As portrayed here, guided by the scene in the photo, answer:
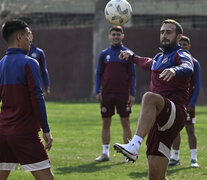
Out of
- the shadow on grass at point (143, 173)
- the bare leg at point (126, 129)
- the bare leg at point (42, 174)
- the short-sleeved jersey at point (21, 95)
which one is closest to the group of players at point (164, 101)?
the bare leg at point (42, 174)

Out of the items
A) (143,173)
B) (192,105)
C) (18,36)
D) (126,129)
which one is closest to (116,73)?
(126,129)

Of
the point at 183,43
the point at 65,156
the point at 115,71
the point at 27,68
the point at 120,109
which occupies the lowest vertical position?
the point at 65,156

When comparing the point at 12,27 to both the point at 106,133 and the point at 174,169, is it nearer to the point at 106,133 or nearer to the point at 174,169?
the point at 174,169

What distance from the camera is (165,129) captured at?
22.4 feet

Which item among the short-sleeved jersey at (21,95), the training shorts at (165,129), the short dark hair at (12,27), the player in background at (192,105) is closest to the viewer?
the short-sleeved jersey at (21,95)

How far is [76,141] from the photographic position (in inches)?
506

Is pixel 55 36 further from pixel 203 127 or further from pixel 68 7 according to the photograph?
pixel 203 127

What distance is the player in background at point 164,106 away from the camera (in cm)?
630

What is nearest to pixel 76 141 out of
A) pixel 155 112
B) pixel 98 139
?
pixel 98 139

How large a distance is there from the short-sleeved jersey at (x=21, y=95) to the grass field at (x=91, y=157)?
9.16 feet

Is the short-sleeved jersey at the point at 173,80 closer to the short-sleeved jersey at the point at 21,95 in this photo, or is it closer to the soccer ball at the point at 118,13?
the short-sleeved jersey at the point at 21,95

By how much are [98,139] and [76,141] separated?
1.98ft

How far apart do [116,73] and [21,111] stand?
509cm

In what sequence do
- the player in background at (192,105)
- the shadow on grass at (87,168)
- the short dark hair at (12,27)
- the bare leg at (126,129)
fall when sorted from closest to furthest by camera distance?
the short dark hair at (12,27) → the shadow on grass at (87,168) → the player in background at (192,105) → the bare leg at (126,129)
